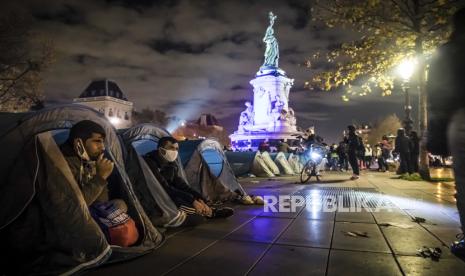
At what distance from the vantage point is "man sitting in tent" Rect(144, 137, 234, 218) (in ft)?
19.7

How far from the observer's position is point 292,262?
385 cm

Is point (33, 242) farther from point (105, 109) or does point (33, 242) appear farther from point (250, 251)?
point (105, 109)

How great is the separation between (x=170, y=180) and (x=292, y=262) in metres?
3.21

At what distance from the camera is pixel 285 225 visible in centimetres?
581

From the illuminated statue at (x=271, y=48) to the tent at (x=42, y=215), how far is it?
40.2 m

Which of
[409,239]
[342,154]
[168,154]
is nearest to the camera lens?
[409,239]

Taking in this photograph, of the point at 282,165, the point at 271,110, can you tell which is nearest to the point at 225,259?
the point at 282,165

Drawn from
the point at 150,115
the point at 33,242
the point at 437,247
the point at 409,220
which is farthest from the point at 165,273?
the point at 150,115

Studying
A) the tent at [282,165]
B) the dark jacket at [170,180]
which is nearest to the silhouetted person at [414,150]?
the tent at [282,165]

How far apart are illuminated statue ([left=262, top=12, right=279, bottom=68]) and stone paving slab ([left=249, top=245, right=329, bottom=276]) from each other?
130 feet

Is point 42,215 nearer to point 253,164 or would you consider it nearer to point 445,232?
point 445,232

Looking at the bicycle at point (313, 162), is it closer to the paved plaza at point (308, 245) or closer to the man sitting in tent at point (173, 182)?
the paved plaza at point (308, 245)

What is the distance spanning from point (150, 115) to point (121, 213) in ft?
258

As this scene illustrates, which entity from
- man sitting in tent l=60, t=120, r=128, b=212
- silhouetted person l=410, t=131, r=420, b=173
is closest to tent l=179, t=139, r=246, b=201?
man sitting in tent l=60, t=120, r=128, b=212
